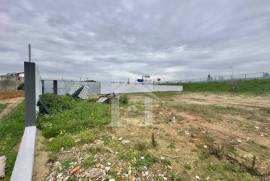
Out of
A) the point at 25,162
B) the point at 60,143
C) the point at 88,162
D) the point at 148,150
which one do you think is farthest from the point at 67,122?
the point at 148,150

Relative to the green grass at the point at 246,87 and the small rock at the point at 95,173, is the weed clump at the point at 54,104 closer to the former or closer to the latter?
the small rock at the point at 95,173

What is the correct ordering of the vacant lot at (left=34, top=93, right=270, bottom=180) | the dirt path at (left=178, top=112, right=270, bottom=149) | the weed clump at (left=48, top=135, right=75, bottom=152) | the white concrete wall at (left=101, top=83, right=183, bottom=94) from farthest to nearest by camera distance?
A: the white concrete wall at (left=101, top=83, right=183, bottom=94) < the dirt path at (left=178, top=112, right=270, bottom=149) < the weed clump at (left=48, top=135, right=75, bottom=152) < the vacant lot at (left=34, top=93, right=270, bottom=180)

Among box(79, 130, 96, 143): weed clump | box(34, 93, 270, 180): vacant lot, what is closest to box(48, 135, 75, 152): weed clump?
box(34, 93, 270, 180): vacant lot

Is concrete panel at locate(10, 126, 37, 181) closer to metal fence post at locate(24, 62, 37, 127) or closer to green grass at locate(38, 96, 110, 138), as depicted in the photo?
green grass at locate(38, 96, 110, 138)

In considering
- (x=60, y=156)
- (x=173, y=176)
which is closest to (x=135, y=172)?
(x=173, y=176)

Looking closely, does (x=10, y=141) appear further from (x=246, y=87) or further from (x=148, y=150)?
(x=246, y=87)

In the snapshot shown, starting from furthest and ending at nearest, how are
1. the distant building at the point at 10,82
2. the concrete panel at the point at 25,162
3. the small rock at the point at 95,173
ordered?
the distant building at the point at 10,82 → the small rock at the point at 95,173 → the concrete panel at the point at 25,162

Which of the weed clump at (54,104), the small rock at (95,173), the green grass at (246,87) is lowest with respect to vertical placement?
the small rock at (95,173)

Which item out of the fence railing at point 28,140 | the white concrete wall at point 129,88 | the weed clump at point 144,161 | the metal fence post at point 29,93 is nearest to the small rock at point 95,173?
the weed clump at point 144,161

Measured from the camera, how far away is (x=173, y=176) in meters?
2.66

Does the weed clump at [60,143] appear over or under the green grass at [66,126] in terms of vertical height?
under

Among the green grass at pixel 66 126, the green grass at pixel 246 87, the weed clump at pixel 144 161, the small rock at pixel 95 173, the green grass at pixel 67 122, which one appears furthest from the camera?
the green grass at pixel 246 87

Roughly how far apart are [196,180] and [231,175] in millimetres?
602

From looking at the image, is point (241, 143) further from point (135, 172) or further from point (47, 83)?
point (47, 83)
